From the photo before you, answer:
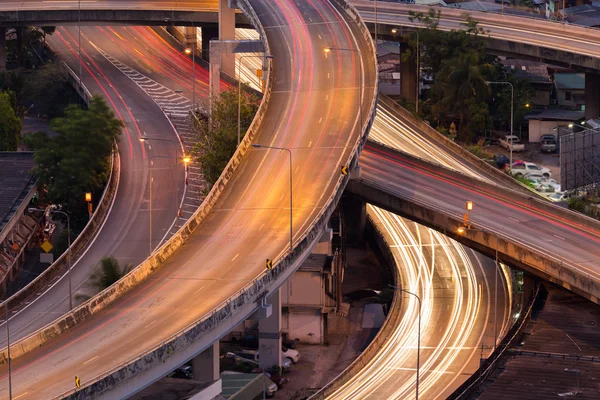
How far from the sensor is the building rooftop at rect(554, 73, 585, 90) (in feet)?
557

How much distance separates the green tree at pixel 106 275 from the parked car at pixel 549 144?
5892 centimetres

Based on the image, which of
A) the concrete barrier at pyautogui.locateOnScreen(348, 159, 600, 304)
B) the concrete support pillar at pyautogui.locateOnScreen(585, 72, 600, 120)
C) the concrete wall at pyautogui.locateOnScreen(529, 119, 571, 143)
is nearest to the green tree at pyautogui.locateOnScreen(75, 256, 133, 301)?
the concrete barrier at pyautogui.locateOnScreen(348, 159, 600, 304)

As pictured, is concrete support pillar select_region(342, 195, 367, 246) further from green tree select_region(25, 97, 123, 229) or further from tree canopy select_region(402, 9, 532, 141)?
tree canopy select_region(402, 9, 532, 141)

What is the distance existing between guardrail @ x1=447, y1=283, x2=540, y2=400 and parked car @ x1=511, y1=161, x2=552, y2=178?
38.5m

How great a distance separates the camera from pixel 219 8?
154 metres

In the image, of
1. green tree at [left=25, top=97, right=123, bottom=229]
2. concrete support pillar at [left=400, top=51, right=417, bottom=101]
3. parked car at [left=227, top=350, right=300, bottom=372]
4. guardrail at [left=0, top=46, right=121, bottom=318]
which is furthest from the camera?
concrete support pillar at [left=400, top=51, right=417, bottom=101]

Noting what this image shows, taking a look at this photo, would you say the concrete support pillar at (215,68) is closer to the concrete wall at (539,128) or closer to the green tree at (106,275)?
the green tree at (106,275)

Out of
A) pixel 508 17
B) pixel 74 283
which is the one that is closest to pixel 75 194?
pixel 74 283

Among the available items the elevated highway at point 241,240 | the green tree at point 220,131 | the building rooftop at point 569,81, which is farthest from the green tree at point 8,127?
the building rooftop at point 569,81

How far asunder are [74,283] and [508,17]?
3115 inches

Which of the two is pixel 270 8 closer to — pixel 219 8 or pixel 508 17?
pixel 219 8

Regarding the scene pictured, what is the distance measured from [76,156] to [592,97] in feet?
190

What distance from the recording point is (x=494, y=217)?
113500 mm

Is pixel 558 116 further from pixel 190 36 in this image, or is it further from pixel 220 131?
pixel 190 36
